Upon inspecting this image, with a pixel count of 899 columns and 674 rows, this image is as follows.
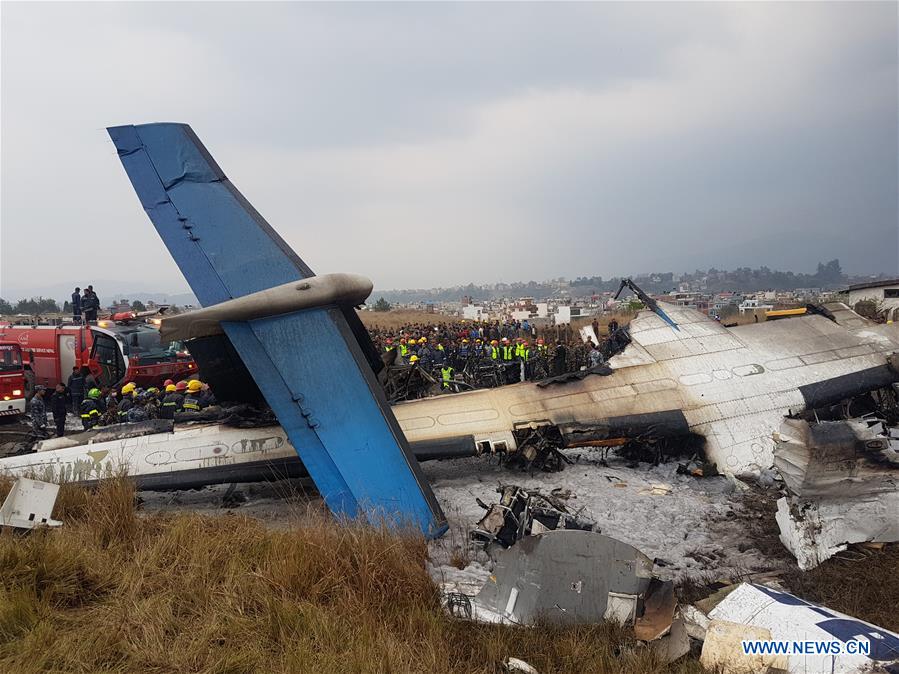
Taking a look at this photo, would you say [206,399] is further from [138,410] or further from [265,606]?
[265,606]

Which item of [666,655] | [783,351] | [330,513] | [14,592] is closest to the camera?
[666,655]

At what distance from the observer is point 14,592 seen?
12.6 ft

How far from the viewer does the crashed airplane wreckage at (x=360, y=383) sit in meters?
5.77

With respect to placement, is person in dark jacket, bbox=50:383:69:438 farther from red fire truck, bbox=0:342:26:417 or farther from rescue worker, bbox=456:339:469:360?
rescue worker, bbox=456:339:469:360

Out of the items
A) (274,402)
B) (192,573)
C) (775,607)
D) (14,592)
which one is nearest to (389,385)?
(274,402)

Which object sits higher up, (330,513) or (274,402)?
(274,402)

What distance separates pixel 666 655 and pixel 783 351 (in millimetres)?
6585

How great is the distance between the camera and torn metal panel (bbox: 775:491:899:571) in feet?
16.6

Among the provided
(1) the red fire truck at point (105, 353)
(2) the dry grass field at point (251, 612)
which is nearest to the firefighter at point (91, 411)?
(1) the red fire truck at point (105, 353)

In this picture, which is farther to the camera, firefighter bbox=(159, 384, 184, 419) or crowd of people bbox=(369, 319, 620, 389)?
crowd of people bbox=(369, 319, 620, 389)

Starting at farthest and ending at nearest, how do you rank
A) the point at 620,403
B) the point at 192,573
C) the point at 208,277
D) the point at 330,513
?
the point at 620,403 < the point at 208,277 < the point at 330,513 < the point at 192,573

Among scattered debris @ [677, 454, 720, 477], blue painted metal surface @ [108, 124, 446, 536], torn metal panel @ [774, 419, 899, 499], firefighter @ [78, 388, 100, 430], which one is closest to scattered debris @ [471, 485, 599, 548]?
blue painted metal surface @ [108, 124, 446, 536]

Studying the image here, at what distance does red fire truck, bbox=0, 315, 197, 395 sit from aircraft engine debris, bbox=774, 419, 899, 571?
14348 mm

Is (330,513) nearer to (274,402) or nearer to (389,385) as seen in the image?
(274,402)
